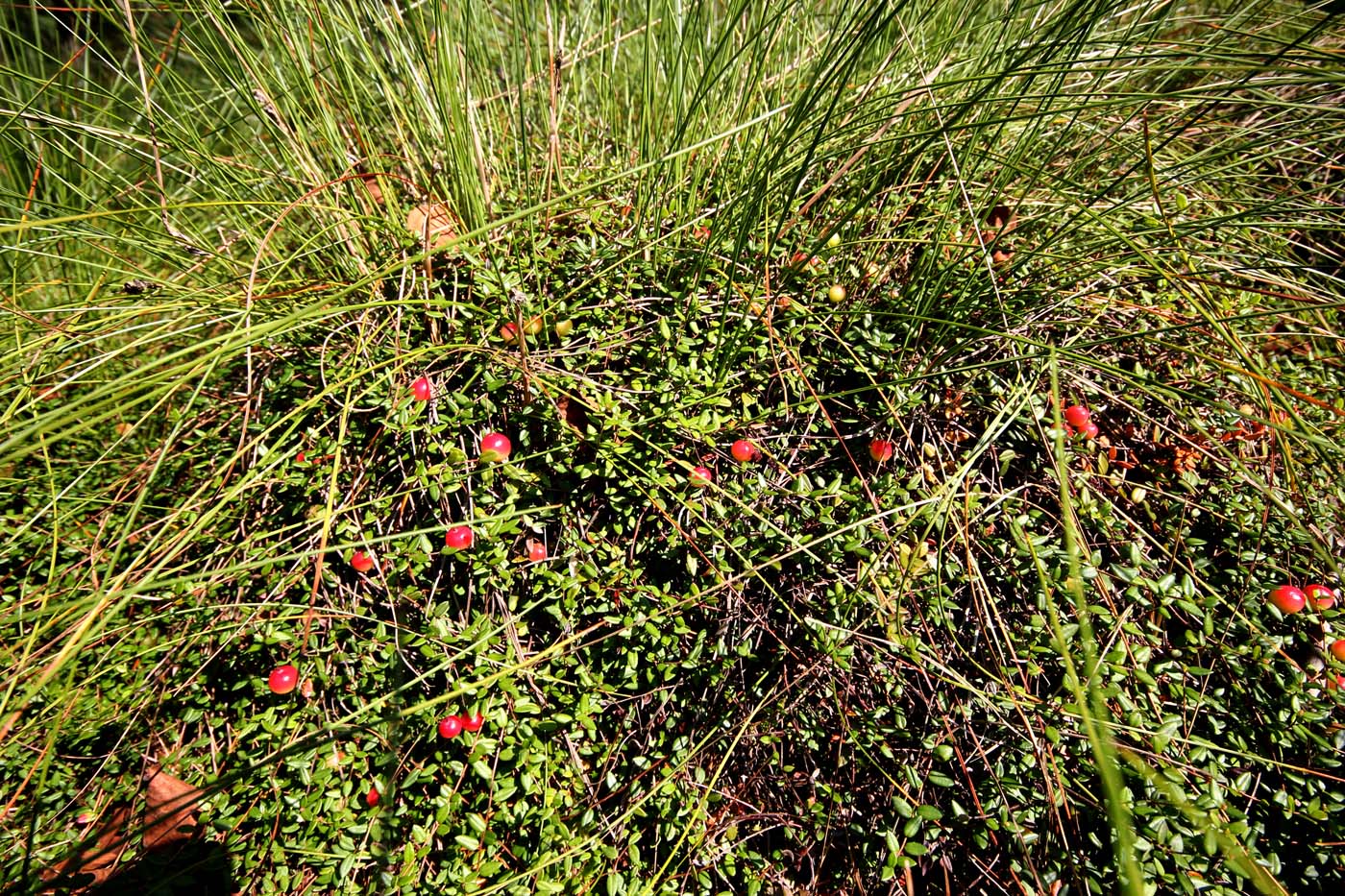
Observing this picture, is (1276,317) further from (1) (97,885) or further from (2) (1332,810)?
(1) (97,885)

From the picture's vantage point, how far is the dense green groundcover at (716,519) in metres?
1.23

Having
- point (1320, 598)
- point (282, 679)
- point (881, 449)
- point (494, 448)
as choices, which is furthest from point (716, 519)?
point (1320, 598)

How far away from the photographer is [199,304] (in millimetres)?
1510

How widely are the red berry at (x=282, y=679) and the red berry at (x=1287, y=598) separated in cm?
187

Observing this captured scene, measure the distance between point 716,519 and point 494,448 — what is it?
1.53 ft

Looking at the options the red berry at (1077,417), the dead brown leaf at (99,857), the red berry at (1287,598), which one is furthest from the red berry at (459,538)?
the red berry at (1287,598)

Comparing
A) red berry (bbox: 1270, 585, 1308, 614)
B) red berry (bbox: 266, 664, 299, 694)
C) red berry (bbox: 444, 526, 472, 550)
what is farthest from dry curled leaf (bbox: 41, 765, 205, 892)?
red berry (bbox: 1270, 585, 1308, 614)

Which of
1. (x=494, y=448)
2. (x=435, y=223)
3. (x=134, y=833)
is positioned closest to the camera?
(x=134, y=833)

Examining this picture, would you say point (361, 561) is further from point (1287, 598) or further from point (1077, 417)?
point (1287, 598)

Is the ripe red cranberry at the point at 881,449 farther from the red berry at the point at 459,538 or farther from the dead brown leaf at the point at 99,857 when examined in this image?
the dead brown leaf at the point at 99,857

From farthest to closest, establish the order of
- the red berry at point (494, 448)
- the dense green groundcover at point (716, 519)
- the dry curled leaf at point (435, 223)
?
the dry curled leaf at point (435, 223), the red berry at point (494, 448), the dense green groundcover at point (716, 519)

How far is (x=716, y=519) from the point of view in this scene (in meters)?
1.37

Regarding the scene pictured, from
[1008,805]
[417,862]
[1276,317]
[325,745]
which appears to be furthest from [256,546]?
[1276,317]

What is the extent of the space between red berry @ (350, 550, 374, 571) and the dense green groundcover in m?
0.02
